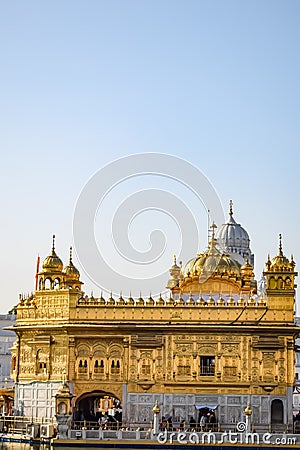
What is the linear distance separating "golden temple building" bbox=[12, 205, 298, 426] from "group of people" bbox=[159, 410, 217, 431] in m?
0.29

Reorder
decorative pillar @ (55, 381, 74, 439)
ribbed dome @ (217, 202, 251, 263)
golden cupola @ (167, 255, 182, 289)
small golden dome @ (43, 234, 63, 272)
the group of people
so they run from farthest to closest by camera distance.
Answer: ribbed dome @ (217, 202, 251, 263) < golden cupola @ (167, 255, 182, 289) < small golden dome @ (43, 234, 63, 272) < the group of people < decorative pillar @ (55, 381, 74, 439)

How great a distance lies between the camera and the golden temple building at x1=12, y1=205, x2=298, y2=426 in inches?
1639

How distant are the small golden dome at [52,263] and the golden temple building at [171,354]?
3414mm

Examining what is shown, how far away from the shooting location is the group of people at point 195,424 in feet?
133

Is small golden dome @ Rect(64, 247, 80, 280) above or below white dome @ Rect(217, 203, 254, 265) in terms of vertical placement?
below

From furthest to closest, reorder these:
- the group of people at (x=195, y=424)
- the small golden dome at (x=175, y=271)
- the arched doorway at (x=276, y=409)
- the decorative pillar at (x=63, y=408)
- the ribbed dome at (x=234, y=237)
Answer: the ribbed dome at (x=234, y=237) < the small golden dome at (x=175, y=271) < the arched doorway at (x=276, y=409) < the group of people at (x=195, y=424) < the decorative pillar at (x=63, y=408)

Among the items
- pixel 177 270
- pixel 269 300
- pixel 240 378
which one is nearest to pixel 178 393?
pixel 240 378

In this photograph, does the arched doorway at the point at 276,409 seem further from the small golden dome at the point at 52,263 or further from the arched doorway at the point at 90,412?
the small golden dome at the point at 52,263

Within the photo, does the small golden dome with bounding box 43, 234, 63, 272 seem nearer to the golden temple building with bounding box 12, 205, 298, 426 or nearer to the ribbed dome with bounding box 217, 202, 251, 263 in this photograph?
the golden temple building with bounding box 12, 205, 298, 426

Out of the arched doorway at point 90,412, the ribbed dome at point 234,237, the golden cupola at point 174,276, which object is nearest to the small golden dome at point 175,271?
the golden cupola at point 174,276

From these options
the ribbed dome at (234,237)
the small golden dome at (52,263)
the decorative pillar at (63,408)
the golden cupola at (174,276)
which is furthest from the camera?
the ribbed dome at (234,237)

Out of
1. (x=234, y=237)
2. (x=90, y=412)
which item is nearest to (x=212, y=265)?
(x=90, y=412)

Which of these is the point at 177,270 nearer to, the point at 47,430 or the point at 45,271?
the point at 45,271

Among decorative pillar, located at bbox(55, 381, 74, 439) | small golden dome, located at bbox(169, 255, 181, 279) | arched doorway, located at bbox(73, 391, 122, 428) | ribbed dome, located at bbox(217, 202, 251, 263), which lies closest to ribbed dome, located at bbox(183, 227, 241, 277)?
small golden dome, located at bbox(169, 255, 181, 279)
